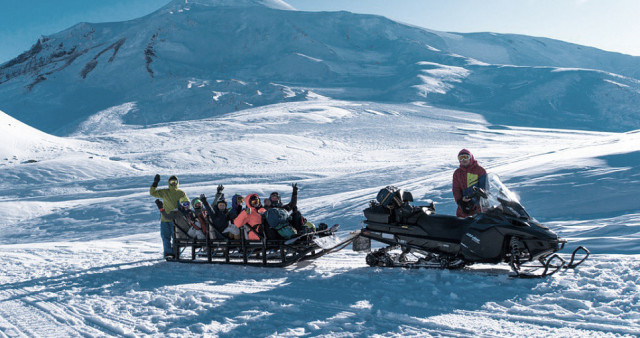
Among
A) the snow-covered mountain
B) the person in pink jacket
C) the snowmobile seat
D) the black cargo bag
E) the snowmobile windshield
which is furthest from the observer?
the snow-covered mountain

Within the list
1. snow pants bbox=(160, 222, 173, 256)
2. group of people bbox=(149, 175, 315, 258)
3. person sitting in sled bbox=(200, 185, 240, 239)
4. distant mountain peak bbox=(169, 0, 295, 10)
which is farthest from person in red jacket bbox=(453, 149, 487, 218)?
distant mountain peak bbox=(169, 0, 295, 10)

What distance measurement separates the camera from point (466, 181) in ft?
21.4

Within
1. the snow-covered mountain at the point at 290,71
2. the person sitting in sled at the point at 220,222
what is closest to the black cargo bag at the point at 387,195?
the person sitting in sled at the point at 220,222

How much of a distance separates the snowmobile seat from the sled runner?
1.03 metres

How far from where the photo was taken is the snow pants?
25.8 feet

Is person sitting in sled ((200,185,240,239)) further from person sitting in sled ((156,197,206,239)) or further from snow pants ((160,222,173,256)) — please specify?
snow pants ((160,222,173,256))

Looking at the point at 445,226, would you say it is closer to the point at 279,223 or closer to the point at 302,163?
the point at 279,223

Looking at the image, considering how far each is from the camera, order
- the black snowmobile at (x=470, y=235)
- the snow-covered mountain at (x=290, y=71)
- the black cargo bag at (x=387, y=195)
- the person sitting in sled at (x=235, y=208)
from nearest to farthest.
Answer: the black snowmobile at (x=470, y=235), the black cargo bag at (x=387, y=195), the person sitting in sled at (x=235, y=208), the snow-covered mountain at (x=290, y=71)

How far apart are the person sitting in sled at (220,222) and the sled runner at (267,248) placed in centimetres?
13

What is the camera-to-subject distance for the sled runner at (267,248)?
6.61m

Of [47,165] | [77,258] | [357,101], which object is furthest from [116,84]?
[77,258]

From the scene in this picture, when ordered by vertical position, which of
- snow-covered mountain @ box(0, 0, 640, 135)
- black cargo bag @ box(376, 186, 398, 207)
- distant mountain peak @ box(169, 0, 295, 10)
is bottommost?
black cargo bag @ box(376, 186, 398, 207)

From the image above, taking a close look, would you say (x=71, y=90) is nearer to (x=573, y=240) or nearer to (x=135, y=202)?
(x=135, y=202)

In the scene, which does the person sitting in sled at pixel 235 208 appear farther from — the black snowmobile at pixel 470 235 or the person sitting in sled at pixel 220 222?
the black snowmobile at pixel 470 235
